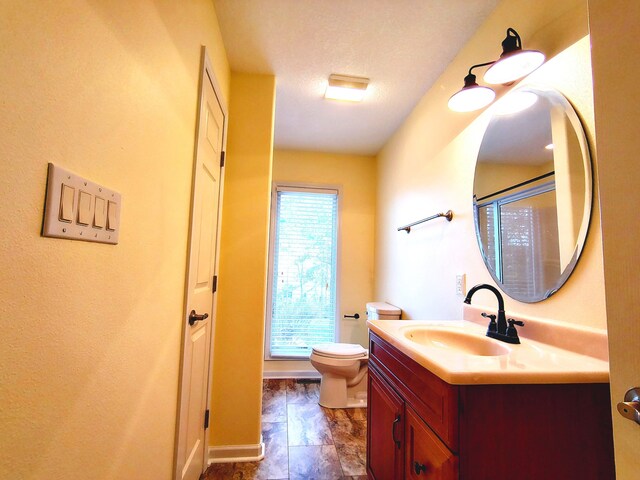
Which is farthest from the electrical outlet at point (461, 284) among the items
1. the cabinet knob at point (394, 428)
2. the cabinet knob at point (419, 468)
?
the cabinet knob at point (419, 468)

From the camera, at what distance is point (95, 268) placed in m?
0.64

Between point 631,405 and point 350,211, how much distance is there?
9.65 feet

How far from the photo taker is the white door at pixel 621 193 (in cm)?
47

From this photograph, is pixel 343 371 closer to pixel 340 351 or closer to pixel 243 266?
pixel 340 351

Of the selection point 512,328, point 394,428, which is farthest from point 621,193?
point 394,428

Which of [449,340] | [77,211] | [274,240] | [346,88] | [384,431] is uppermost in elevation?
[346,88]

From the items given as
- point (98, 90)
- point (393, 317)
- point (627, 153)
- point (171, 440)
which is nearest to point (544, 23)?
point (627, 153)

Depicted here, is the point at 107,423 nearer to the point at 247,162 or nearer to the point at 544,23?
the point at 247,162

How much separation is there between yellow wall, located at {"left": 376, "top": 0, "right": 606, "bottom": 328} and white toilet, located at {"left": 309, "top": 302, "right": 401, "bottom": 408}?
495mm

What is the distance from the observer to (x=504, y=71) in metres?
1.23

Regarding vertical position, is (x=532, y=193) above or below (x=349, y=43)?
below

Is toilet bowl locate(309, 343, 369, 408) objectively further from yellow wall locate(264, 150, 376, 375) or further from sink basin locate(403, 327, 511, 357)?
sink basin locate(403, 327, 511, 357)

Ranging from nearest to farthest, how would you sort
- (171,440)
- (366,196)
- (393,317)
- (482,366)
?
1. (482,366)
2. (171,440)
3. (393,317)
4. (366,196)

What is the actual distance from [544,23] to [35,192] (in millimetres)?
1722
